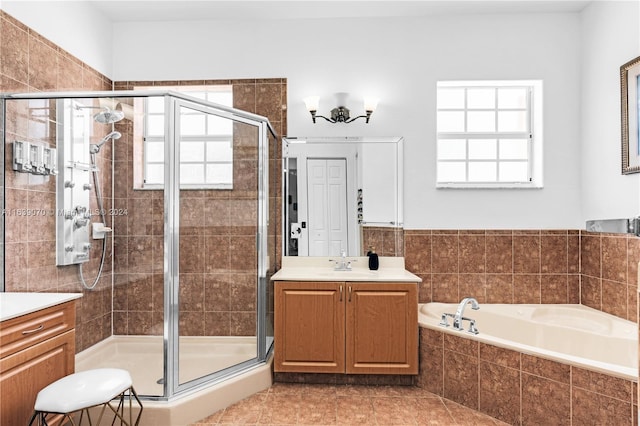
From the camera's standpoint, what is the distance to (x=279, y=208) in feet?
11.1

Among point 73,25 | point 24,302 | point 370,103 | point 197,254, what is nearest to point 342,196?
point 370,103

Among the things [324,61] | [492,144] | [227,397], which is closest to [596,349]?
[492,144]

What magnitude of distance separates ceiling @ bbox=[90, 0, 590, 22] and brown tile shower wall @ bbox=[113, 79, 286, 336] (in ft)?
3.93

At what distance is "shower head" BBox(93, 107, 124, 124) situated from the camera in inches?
94.5

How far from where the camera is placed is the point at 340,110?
3361 millimetres

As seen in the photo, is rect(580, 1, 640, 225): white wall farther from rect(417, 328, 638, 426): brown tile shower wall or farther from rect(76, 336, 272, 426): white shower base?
rect(76, 336, 272, 426): white shower base

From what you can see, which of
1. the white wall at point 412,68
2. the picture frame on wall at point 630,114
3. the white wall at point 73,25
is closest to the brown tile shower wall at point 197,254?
the white wall at point 412,68

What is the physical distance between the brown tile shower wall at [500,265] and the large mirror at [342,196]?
30 centimetres

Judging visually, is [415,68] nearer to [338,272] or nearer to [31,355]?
[338,272]

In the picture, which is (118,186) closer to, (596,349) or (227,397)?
(227,397)

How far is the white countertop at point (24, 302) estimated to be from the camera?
68.1 inches

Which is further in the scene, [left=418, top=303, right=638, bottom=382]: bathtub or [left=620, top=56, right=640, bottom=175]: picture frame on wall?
[left=620, top=56, right=640, bottom=175]: picture frame on wall

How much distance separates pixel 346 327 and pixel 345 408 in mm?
518

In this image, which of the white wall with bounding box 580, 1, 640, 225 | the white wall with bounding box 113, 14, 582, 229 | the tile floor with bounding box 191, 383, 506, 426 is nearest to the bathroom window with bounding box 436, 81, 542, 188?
the white wall with bounding box 113, 14, 582, 229
